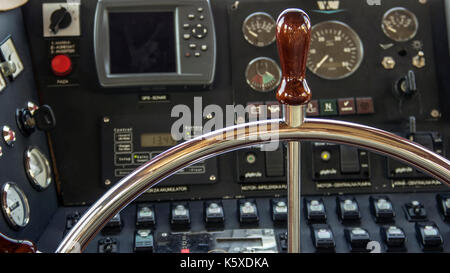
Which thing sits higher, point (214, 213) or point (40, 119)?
point (40, 119)

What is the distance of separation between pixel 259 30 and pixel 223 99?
1.01ft

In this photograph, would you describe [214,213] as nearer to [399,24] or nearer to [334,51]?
[334,51]

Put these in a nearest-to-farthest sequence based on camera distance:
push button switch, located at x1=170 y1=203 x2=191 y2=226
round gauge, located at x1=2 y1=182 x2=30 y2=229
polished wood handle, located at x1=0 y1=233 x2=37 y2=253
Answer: polished wood handle, located at x1=0 y1=233 x2=37 y2=253 → round gauge, located at x1=2 y1=182 x2=30 y2=229 → push button switch, located at x1=170 y1=203 x2=191 y2=226

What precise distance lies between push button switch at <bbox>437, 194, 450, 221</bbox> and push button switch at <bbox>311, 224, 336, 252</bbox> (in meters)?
0.44

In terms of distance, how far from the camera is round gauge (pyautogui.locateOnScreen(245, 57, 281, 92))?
246 cm

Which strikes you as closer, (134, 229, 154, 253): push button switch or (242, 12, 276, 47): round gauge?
(134, 229, 154, 253): push button switch

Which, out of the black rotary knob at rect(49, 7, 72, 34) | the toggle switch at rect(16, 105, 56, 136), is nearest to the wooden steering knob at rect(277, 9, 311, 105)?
the toggle switch at rect(16, 105, 56, 136)

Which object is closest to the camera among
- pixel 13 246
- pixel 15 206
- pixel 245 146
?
pixel 245 146

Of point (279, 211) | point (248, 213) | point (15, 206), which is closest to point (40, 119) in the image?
point (15, 206)

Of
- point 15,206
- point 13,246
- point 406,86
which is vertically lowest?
point 15,206

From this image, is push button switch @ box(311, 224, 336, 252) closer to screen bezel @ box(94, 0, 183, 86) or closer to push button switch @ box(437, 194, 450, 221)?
push button switch @ box(437, 194, 450, 221)

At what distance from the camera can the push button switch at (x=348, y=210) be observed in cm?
228

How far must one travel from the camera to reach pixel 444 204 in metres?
2.33

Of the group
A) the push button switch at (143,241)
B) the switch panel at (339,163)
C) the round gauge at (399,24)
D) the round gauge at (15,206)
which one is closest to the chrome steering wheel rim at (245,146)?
the round gauge at (15,206)
